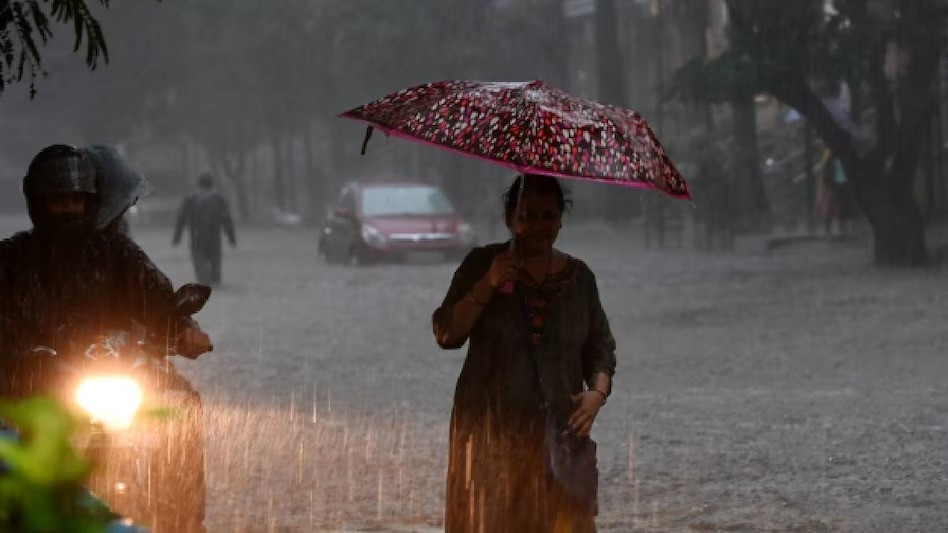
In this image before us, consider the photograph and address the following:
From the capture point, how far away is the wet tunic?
15.1ft

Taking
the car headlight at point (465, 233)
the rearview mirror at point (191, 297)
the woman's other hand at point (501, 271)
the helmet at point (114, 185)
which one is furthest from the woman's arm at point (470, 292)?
the car headlight at point (465, 233)

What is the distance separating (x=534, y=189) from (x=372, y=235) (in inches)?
1007

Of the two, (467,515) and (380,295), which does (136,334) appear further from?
(380,295)

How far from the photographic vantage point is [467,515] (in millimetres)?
4617

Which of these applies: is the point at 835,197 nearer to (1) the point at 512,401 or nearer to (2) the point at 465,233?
(2) the point at 465,233

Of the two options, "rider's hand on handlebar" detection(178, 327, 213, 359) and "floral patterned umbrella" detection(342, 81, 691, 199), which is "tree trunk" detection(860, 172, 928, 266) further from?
"rider's hand on handlebar" detection(178, 327, 213, 359)

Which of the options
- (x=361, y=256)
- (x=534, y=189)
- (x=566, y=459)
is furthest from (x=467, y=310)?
(x=361, y=256)

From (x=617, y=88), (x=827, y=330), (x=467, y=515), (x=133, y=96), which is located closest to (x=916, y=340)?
(x=827, y=330)

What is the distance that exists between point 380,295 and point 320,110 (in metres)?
30.9

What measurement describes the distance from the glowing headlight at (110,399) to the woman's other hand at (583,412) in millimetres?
1115

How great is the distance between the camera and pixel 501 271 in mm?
4559

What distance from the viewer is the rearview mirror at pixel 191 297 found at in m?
4.65

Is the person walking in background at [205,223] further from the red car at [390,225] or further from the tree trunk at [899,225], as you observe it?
the tree trunk at [899,225]

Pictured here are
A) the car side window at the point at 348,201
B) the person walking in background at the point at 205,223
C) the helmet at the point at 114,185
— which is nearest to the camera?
the helmet at the point at 114,185
